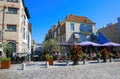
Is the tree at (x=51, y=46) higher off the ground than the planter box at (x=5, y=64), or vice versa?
the tree at (x=51, y=46)

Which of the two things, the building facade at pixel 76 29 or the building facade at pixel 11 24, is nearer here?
the building facade at pixel 11 24

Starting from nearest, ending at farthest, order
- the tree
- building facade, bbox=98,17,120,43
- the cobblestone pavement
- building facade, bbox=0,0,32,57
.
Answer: the cobblestone pavement
building facade, bbox=0,0,32,57
the tree
building facade, bbox=98,17,120,43

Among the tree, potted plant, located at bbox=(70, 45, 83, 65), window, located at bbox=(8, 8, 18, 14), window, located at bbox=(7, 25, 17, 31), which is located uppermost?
window, located at bbox=(8, 8, 18, 14)

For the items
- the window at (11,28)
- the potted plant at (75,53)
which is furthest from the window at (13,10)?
the potted plant at (75,53)

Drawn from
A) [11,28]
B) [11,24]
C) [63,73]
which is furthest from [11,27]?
[63,73]

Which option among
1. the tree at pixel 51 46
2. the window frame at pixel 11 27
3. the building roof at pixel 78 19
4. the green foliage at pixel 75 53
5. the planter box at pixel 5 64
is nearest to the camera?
the planter box at pixel 5 64

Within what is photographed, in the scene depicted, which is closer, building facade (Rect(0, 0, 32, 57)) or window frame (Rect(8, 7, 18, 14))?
building facade (Rect(0, 0, 32, 57))

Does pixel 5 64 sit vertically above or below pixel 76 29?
below

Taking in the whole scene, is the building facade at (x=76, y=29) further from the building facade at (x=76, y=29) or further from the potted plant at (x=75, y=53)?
the potted plant at (x=75, y=53)

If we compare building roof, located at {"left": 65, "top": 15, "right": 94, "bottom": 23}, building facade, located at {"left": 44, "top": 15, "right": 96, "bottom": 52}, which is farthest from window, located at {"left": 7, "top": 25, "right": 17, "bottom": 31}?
building roof, located at {"left": 65, "top": 15, "right": 94, "bottom": 23}

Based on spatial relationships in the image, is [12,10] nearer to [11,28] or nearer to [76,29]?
[11,28]

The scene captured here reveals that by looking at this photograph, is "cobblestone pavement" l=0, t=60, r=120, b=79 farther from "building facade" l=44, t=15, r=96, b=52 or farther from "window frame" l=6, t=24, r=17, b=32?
"building facade" l=44, t=15, r=96, b=52

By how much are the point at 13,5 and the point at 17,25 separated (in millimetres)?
3201

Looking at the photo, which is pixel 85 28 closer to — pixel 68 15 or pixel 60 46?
pixel 68 15
